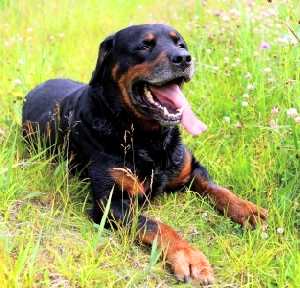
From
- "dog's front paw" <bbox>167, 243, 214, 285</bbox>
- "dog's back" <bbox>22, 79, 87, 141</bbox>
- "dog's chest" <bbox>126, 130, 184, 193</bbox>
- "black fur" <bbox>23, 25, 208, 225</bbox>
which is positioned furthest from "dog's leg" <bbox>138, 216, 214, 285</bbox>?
"dog's back" <bbox>22, 79, 87, 141</bbox>

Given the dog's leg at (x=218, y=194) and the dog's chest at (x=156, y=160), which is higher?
the dog's chest at (x=156, y=160)

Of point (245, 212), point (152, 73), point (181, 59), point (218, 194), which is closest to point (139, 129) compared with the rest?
point (152, 73)

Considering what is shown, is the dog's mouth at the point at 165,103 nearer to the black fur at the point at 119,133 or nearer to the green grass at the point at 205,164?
the black fur at the point at 119,133

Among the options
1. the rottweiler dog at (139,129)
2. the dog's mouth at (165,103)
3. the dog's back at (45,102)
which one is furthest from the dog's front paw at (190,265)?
the dog's back at (45,102)

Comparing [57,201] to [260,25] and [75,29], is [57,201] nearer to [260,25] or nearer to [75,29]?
[260,25]

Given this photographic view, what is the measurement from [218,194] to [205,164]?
18.1 inches

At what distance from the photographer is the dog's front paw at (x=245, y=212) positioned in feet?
10.2

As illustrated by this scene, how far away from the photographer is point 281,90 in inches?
158

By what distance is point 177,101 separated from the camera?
10.6 feet

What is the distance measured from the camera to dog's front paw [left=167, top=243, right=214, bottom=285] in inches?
104

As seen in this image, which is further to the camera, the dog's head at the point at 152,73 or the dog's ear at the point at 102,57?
the dog's ear at the point at 102,57

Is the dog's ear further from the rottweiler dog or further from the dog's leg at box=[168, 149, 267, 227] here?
the dog's leg at box=[168, 149, 267, 227]

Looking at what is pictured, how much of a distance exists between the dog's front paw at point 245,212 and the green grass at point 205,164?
0.05 metres

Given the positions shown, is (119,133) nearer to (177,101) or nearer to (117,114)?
(117,114)
